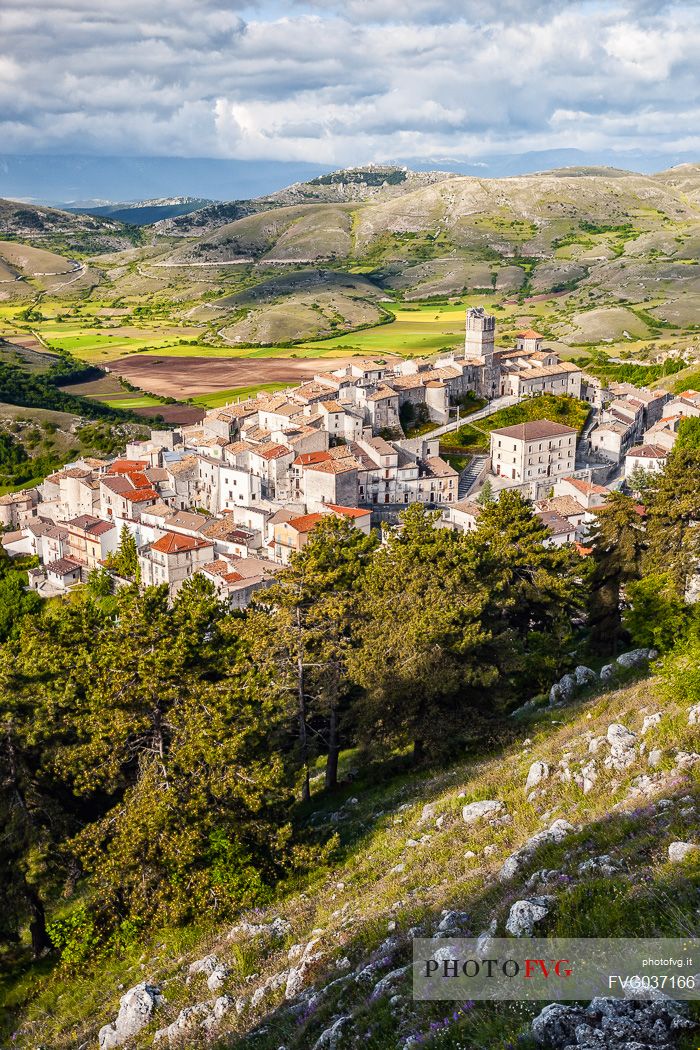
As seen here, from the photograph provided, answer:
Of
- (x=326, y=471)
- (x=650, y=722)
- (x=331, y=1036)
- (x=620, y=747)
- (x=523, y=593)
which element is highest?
(x=650, y=722)

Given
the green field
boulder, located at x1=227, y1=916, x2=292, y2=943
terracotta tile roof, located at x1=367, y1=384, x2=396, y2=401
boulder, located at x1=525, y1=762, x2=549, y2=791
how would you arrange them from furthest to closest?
the green field < terracotta tile roof, located at x1=367, y1=384, x2=396, y2=401 < boulder, located at x1=525, y1=762, x2=549, y2=791 < boulder, located at x1=227, y1=916, x2=292, y2=943

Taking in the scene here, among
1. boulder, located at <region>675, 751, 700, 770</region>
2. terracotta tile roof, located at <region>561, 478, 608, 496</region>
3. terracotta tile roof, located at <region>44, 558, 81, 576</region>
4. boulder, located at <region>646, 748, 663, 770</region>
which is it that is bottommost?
terracotta tile roof, located at <region>44, 558, 81, 576</region>

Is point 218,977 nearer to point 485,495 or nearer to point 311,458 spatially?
point 485,495

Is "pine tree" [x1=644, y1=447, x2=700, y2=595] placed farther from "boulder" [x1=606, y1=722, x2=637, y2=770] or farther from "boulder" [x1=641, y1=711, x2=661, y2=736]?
"boulder" [x1=606, y1=722, x2=637, y2=770]

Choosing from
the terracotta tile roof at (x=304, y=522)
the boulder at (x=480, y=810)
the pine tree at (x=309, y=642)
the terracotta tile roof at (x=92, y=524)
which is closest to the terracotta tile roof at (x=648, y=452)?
the terracotta tile roof at (x=304, y=522)

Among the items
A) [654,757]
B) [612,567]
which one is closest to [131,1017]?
[654,757]

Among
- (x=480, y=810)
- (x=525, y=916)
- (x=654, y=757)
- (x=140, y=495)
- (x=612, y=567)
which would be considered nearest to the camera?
(x=525, y=916)

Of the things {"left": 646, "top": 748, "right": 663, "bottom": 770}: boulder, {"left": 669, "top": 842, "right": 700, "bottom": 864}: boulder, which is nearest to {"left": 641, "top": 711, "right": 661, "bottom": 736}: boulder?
{"left": 646, "top": 748, "right": 663, "bottom": 770}: boulder
